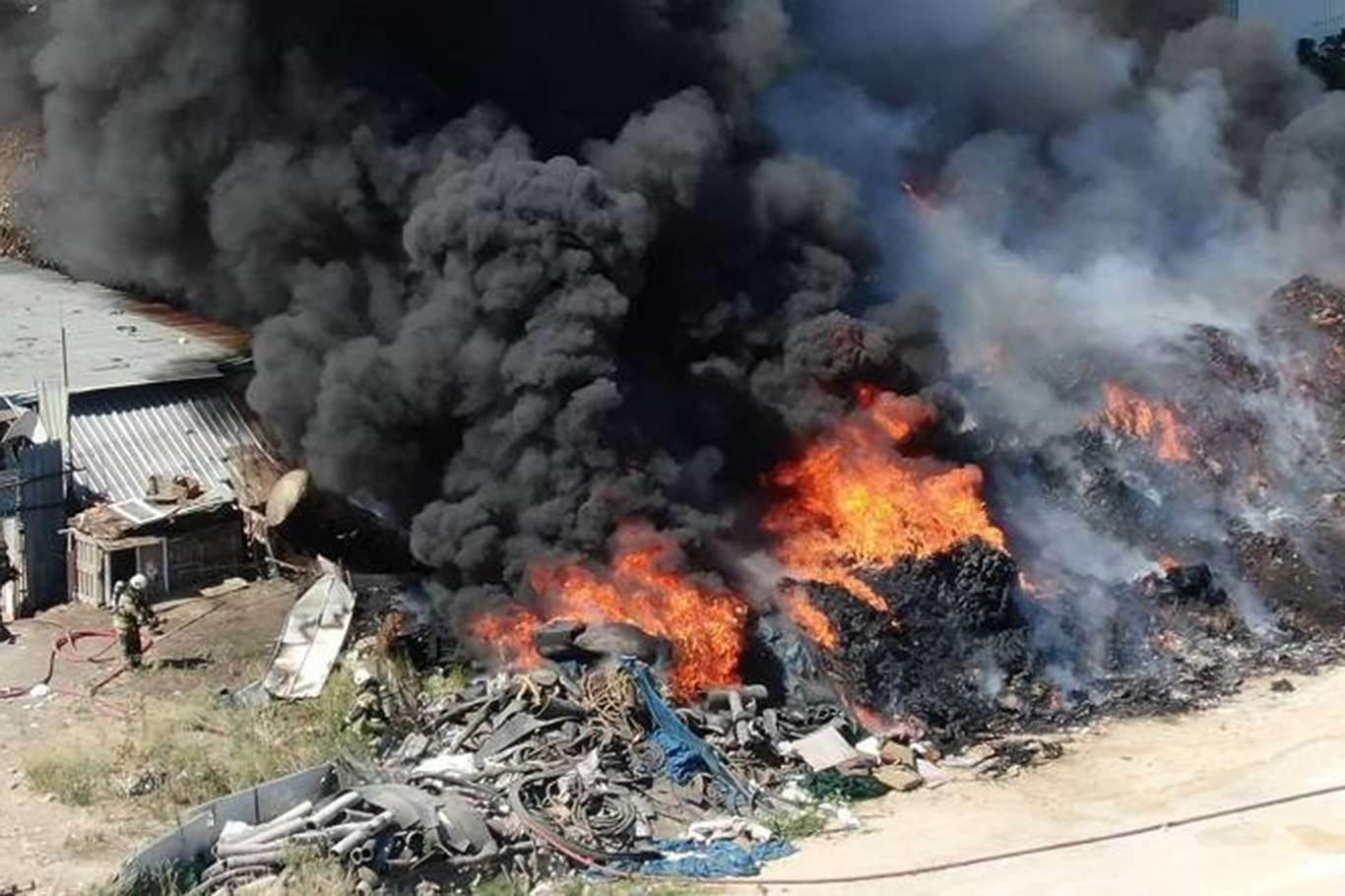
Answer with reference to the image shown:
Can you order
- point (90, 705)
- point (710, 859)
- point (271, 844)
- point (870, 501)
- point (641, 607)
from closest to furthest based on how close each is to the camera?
point (271, 844)
point (710, 859)
point (90, 705)
point (641, 607)
point (870, 501)

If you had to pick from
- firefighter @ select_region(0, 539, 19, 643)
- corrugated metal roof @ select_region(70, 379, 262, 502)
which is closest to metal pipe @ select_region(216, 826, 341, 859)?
Result: firefighter @ select_region(0, 539, 19, 643)

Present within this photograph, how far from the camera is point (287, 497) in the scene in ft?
88.9

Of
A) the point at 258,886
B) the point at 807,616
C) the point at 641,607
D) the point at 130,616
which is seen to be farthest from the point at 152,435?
the point at 258,886

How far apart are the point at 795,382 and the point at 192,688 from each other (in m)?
11.6

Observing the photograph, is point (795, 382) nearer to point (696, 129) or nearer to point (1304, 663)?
point (696, 129)

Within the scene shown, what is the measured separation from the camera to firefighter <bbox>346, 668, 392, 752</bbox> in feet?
67.7

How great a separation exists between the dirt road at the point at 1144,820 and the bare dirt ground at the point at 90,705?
811 centimetres

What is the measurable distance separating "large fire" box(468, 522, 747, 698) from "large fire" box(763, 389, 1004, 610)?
7.68 feet

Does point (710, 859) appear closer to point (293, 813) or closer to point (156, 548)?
point (293, 813)

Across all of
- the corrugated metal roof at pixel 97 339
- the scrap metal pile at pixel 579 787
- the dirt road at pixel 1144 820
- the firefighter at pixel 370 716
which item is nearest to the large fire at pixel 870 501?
the scrap metal pile at pixel 579 787

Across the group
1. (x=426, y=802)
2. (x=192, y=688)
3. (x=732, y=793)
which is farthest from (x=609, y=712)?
(x=192, y=688)

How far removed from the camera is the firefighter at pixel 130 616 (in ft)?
74.9

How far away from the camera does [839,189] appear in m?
29.0

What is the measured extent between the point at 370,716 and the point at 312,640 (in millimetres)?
2699
